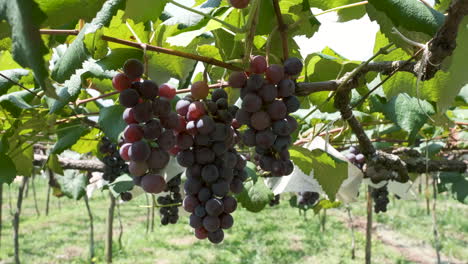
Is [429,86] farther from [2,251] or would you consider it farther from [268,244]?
[2,251]

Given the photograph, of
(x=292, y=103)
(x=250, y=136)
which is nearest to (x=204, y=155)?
(x=250, y=136)

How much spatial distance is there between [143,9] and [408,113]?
1047mm

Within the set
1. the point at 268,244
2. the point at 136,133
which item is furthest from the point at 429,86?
the point at 268,244

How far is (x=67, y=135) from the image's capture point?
6.02ft

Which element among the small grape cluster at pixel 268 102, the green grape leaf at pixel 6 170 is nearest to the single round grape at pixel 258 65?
the small grape cluster at pixel 268 102

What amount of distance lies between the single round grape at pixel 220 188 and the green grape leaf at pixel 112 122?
1.11ft

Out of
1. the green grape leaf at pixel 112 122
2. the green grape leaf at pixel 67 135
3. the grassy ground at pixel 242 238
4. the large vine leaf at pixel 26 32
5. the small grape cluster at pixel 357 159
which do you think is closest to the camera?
the large vine leaf at pixel 26 32

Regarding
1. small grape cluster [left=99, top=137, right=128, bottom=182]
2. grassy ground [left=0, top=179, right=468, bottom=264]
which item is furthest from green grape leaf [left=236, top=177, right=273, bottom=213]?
grassy ground [left=0, top=179, right=468, bottom=264]

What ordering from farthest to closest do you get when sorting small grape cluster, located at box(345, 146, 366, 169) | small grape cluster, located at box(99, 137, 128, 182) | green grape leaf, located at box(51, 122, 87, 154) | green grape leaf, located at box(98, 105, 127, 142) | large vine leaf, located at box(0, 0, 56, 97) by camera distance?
small grape cluster, located at box(99, 137, 128, 182)
small grape cluster, located at box(345, 146, 366, 169)
green grape leaf, located at box(51, 122, 87, 154)
green grape leaf, located at box(98, 105, 127, 142)
large vine leaf, located at box(0, 0, 56, 97)

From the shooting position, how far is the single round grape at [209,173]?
3.00ft

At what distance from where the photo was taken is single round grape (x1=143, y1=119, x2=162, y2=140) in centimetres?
83

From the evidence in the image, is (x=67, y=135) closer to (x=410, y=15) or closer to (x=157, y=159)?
(x=157, y=159)

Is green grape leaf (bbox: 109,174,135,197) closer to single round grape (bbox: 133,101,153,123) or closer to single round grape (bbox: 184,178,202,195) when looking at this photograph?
single round grape (bbox: 184,178,202,195)

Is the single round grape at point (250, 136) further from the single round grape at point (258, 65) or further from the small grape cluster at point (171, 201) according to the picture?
the small grape cluster at point (171, 201)
